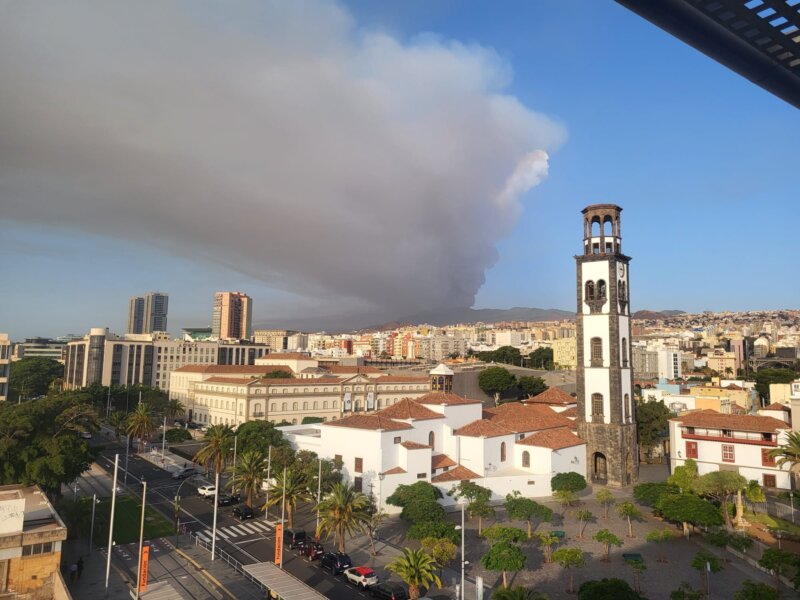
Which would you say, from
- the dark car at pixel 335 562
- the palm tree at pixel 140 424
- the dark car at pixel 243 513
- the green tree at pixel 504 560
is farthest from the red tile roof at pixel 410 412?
the palm tree at pixel 140 424

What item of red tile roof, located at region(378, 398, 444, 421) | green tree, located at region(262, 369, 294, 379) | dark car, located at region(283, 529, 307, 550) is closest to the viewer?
dark car, located at region(283, 529, 307, 550)

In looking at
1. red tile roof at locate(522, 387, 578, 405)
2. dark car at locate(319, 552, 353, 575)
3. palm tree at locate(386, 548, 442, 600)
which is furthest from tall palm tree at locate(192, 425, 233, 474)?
red tile roof at locate(522, 387, 578, 405)

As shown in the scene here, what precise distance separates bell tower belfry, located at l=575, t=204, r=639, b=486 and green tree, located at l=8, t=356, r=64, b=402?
12203 cm

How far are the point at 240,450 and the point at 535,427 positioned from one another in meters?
29.4

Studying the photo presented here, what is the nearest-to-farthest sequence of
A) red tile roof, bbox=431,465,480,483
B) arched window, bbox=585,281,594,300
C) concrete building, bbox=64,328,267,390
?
1. red tile roof, bbox=431,465,480,483
2. arched window, bbox=585,281,594,300
3. concrete building, bbox=64,328,267,390

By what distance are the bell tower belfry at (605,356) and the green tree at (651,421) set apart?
9.88m

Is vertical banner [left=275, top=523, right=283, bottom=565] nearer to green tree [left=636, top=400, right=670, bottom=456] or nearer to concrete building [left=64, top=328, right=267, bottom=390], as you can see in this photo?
green tree [left=636, top=400, right=670, bottom=456]

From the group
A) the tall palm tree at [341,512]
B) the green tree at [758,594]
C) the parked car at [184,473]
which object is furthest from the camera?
the parked car at [184,473]

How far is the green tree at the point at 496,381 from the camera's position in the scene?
10669 centimetres

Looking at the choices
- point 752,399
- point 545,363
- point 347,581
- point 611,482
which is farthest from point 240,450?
point 545,363

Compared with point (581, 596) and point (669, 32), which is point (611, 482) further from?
point (669, 32)

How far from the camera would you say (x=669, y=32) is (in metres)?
6.36

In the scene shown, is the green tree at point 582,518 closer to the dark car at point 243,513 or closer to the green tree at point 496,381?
the dark car at point 243,513

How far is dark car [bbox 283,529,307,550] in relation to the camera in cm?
3675
